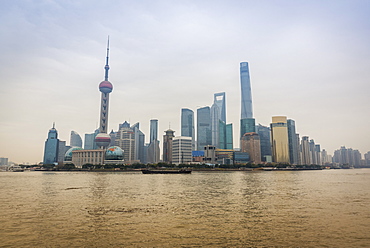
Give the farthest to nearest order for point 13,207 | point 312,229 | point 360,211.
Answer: point 13,207 < point 360,211 < point 312,229

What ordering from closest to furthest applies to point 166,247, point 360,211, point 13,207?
point 166,247
point 360,211
point 13,207

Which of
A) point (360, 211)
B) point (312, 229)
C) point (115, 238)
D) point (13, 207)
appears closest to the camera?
point (115, 238)

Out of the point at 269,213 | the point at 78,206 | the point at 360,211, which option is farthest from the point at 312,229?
the point at 78,206

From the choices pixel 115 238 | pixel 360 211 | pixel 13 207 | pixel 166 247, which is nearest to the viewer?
pixel 166 247

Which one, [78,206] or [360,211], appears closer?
[360,211]

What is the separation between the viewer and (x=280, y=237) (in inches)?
1124

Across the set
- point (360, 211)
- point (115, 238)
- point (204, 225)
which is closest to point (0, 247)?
point (115, 238)

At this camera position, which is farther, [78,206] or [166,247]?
[78,206]

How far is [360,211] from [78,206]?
157 ft

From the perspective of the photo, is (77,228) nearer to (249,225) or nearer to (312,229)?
(249,225)

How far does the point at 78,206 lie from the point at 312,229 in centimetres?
3796

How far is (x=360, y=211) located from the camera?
43.8 m

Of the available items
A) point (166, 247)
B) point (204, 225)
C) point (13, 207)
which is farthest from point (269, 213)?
point (13, 207)

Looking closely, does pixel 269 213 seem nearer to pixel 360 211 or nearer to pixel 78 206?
pixel 360 211
